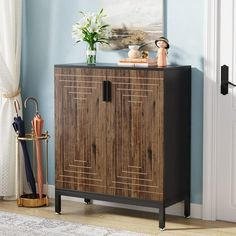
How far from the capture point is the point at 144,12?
4.88m

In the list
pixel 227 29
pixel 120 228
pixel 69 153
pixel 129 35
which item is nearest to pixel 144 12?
pixel 129 35

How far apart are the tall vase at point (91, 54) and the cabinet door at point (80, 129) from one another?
23 centimetres

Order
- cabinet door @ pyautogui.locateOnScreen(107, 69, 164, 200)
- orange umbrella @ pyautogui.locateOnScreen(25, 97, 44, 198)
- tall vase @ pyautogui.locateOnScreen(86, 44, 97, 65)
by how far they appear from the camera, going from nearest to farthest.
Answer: cabinet door @ pyautogui.locateOnScreen(107, 69, 164, 200)
tall vase @ pyautogui.locateOnScreen(86, 44, 97, 65)
orange umbrella @ pyautogui.locateOnScreen(25, 97, 44, 198)

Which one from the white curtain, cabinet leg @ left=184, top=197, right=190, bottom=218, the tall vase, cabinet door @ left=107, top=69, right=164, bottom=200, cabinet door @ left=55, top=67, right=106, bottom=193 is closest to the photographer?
cabinet door @ left=107, top=69, right=164, bottom=200

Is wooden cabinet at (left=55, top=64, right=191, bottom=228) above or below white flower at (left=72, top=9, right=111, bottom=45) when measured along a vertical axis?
below

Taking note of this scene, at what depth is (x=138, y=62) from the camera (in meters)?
4.66

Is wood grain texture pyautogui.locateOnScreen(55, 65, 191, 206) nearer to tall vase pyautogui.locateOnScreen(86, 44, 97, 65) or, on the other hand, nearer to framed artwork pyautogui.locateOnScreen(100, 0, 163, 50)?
tall vase pyautogui.locateOnScreen(86, 44, 97, 65)

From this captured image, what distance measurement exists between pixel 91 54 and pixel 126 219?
3.97 feet

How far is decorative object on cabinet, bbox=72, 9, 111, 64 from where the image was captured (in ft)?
16.0

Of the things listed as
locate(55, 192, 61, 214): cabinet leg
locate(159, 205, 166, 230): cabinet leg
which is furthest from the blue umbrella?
locate(159, 205, 166, 230): cabinet leg

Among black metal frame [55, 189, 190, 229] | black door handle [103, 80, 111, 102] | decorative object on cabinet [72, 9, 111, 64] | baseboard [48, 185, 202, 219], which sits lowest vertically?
baseboard [48, 185, 202, 219]

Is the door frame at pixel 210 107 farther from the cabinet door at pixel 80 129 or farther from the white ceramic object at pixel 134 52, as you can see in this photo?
the cabinet door at pixel 80 129

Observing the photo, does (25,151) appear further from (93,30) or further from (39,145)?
(93,30)

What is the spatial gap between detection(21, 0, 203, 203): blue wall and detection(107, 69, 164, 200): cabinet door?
1.33 feet
